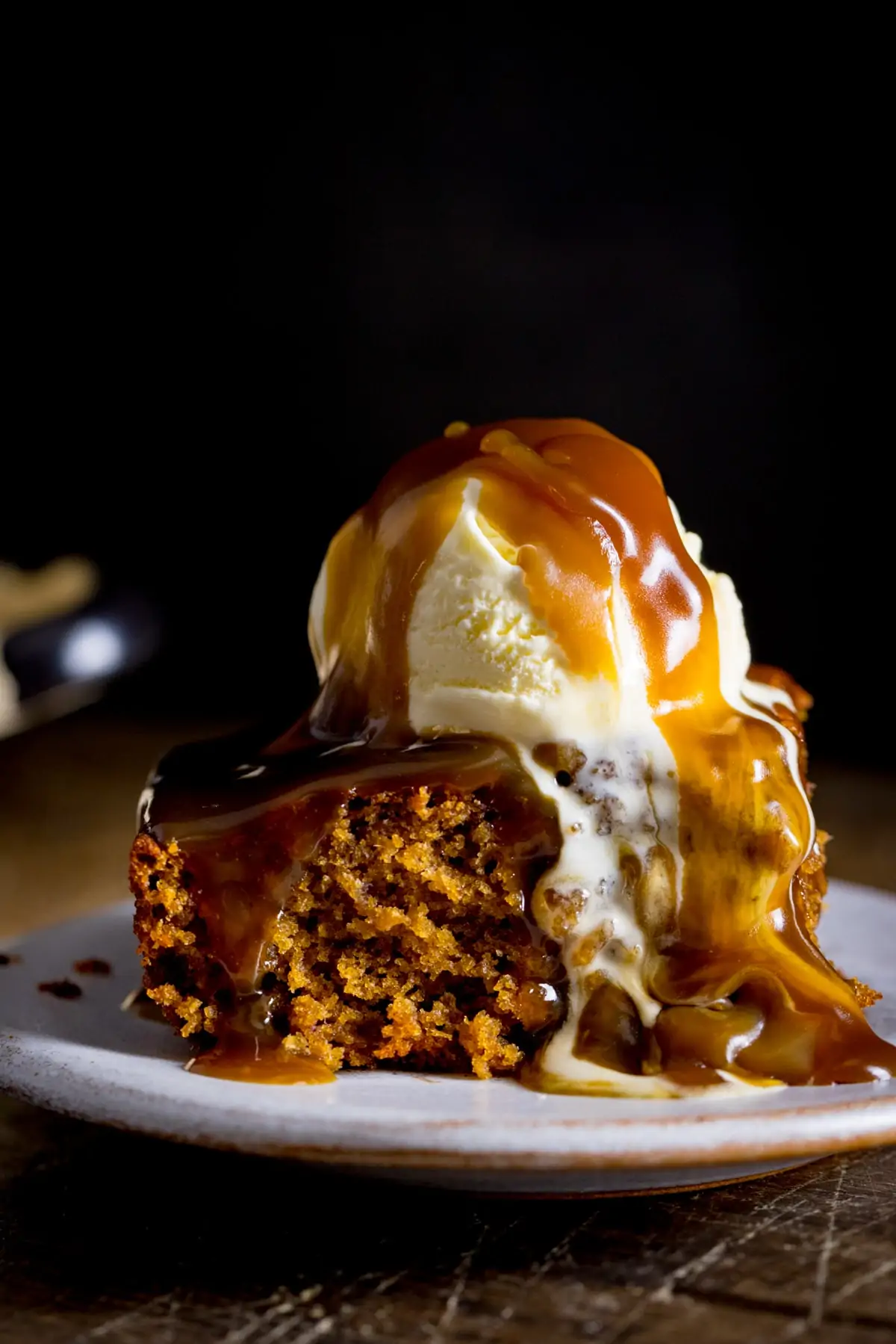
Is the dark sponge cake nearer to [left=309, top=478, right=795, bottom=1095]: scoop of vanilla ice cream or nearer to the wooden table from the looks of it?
[left=309, top=478, right=795, bottom=1095]: scoop of vanilla ice cream

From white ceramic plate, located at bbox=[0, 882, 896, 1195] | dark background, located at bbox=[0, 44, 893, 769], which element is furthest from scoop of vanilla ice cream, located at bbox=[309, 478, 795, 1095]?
dark background, located at bbox=[0, 44, 893, 769]

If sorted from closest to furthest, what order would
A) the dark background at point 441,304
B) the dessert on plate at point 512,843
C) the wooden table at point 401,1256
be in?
the wooden table at point 401,1256
the dessert on plate at point 512,843
the dark background at point 441,304

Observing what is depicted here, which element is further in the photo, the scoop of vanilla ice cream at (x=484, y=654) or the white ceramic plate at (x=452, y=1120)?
the scoop of vanilla ice cream at (x=484, y=654)

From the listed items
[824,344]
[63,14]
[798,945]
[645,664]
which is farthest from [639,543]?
[63,14]

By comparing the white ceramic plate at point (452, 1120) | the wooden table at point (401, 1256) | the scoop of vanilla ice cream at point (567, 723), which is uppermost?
the scoop of vanilla ice cream at point (567, 723)

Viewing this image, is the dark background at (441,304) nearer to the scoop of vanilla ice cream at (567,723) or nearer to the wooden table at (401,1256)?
the scoop of vanilla ice cream at (567,723)

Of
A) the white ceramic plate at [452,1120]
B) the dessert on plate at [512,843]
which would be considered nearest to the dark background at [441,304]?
the dessert on plate at [512,843]
